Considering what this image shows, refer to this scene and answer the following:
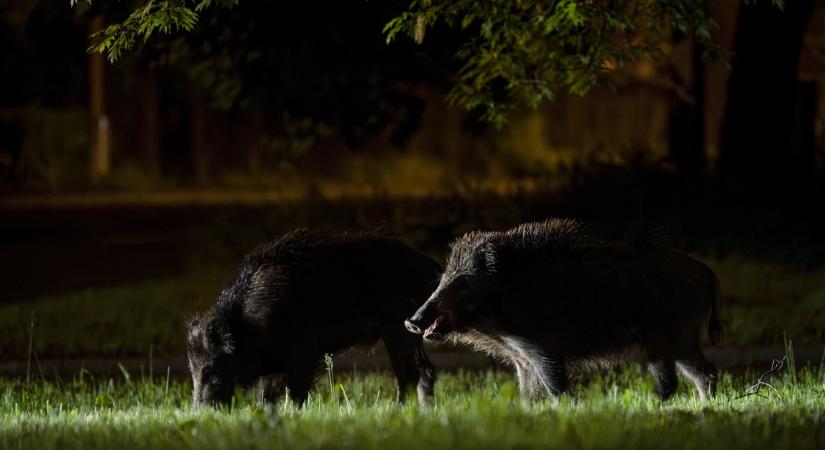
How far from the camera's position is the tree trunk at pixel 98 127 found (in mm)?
40781

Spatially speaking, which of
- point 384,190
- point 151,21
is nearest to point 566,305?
point 151,21

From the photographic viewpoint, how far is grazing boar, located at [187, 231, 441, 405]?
8.66 meters

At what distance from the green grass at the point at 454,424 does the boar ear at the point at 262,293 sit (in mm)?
574

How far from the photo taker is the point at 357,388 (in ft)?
33.9

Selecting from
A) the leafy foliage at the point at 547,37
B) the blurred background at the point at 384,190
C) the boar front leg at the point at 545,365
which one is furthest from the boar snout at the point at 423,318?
the blurred background at the point at 384,190

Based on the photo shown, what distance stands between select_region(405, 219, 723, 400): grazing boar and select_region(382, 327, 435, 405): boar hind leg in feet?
1.96

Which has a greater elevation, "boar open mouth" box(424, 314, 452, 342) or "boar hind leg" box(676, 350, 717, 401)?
"boar open mouth" box(424, 314, 452, 342)

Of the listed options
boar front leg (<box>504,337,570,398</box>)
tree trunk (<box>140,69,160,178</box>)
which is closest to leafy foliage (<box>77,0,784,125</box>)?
boar front leg (<box>504,337,570,398</box>)

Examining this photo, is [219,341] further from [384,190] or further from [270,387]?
[384,190]

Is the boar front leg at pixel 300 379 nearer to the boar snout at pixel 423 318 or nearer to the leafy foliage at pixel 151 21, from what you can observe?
the boar snout at pixel 423 318

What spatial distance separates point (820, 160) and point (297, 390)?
A: 41.5 feet

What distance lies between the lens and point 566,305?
340 inches

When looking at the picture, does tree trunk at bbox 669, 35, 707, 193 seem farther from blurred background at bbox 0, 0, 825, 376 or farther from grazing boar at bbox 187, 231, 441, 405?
grazing boar at bbox 187, 231, 441, 405

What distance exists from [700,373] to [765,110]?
10.4m
